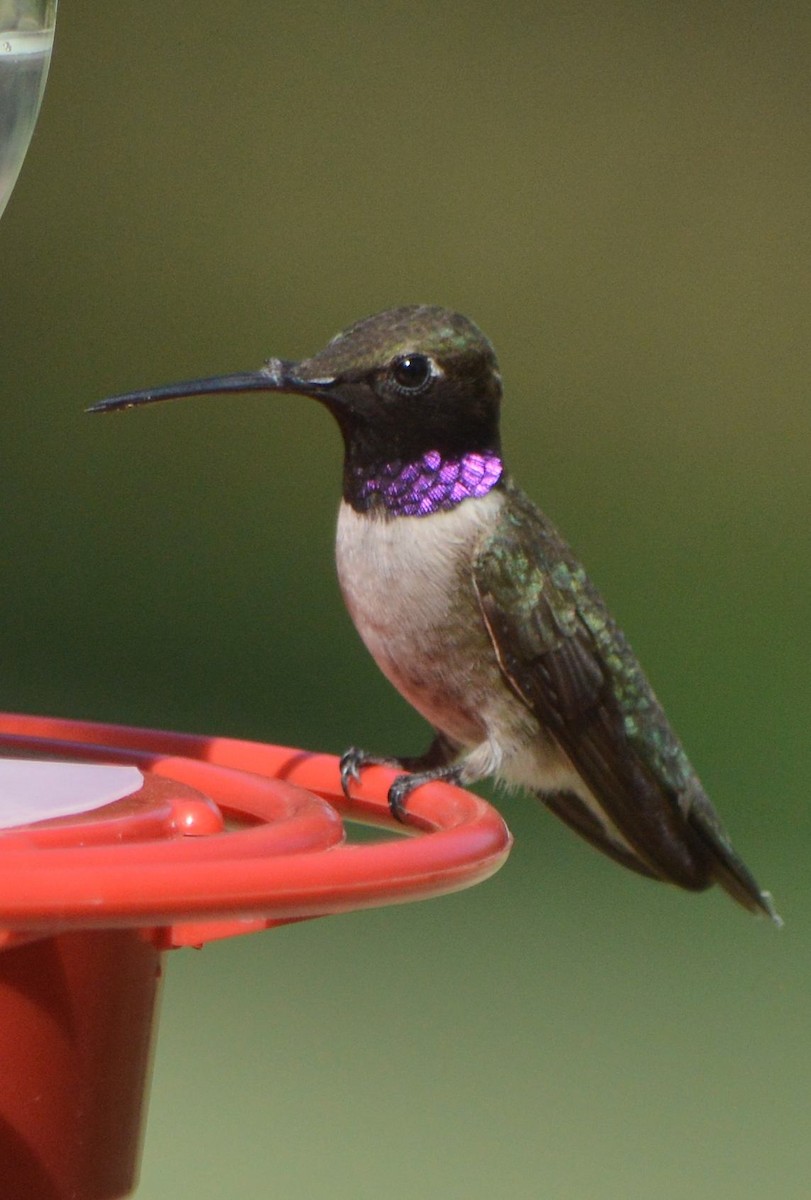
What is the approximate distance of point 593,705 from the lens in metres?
2.56

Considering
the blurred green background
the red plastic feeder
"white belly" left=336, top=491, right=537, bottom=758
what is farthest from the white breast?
the blurred green background

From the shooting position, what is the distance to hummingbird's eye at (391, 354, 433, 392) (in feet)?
7.47

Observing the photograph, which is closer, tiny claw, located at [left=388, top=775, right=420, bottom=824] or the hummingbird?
tiny claw, located at [left=388, top=775, right=420, bottom=824]

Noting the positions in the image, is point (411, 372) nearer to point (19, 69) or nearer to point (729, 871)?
point (19, 69)

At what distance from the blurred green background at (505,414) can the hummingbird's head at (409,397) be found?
229 cm

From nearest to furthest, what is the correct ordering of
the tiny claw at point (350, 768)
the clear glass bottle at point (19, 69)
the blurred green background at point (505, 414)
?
the clear glass bottle at point (19, 69)
the tiny claw at point (350, 768)
the blurred green background at point (505, 414)

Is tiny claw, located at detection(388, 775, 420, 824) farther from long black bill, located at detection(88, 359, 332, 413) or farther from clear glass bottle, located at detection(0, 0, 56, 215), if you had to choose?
clear glass bottle, located at detection(0, 0, 56, 215)

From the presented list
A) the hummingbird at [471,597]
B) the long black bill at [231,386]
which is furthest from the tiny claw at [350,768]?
the long black bill at [231,386]

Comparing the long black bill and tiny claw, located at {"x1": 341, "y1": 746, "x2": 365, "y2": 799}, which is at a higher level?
the long black bill

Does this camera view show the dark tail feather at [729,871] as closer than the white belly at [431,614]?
No

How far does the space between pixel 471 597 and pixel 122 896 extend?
1.41 m

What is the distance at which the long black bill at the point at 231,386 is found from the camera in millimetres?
1859

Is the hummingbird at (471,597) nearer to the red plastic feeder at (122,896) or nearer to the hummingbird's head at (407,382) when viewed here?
the hummingbird's head at (407,382)

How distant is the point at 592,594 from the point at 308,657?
248cm
